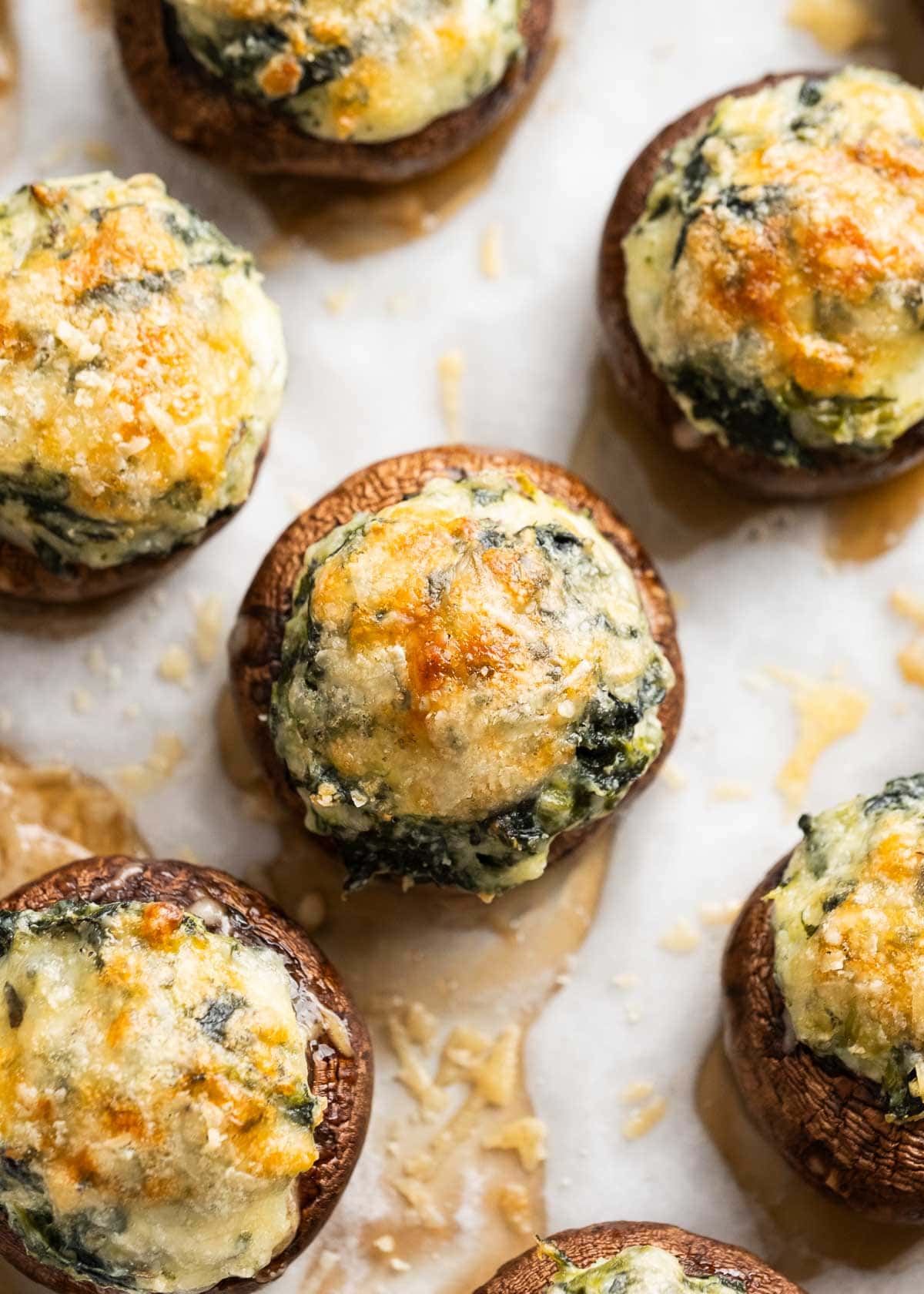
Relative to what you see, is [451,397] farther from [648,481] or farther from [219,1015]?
[219,1015]

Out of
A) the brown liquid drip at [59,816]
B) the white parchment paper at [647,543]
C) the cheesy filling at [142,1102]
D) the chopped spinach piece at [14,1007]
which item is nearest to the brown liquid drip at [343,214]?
the white parchment paper at [647,543]

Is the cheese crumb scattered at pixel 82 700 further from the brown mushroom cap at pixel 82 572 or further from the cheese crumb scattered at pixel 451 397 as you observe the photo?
the cheese crumb scattered at pixel 451 397

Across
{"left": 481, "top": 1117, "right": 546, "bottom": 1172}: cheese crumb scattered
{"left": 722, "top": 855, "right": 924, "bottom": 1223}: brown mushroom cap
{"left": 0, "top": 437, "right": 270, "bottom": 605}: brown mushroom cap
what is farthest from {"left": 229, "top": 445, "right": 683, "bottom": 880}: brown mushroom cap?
{"left": 481, "top": 1117, "right": 546, "bottom": 1172}: cheese crumb scattered

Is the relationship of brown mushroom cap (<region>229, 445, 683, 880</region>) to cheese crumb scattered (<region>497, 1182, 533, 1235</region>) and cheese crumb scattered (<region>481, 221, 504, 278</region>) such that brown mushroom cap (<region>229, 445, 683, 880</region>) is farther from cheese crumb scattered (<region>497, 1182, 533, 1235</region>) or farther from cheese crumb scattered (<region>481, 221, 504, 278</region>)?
cheese crumb scattered (<region>497, 1182, 533, 1235</region>)

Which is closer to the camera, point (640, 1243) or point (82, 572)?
point (640, 1243)

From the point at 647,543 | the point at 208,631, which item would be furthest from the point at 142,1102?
the point at 647,543
